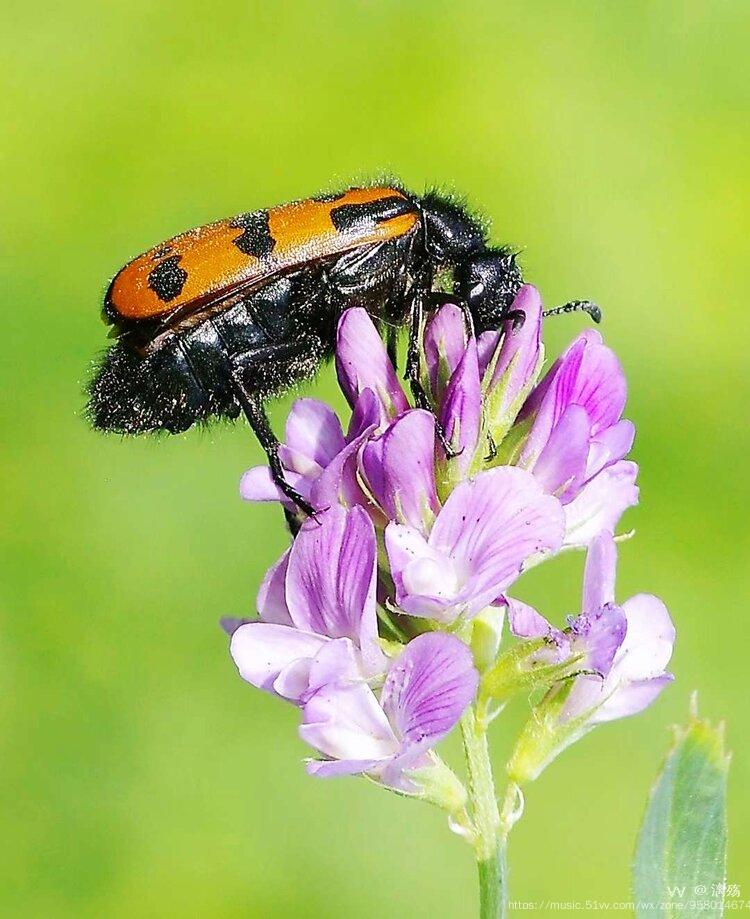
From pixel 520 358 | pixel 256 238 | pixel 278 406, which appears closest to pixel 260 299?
pixel 256 238

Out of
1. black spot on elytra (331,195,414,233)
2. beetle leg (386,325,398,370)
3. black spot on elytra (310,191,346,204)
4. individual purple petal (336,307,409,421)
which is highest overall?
black spot on elytra (310,191,346,204)

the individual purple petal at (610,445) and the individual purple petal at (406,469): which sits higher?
the individual purple petal at (610,445)

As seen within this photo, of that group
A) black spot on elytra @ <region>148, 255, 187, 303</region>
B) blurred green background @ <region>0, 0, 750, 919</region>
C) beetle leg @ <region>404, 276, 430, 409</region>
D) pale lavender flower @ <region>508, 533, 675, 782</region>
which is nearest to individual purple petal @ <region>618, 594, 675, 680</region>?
pale lavender flower @ <region>508, 533, 675, 782</region>

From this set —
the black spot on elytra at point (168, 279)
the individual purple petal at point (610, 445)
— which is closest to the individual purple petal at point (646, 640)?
the individual purple petal at point (610, 445)

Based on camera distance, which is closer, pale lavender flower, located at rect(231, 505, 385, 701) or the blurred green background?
pale lavender flower, located at rect(231, 505, 385, 701)

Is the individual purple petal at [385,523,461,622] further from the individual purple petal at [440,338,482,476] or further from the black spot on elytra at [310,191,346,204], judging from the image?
the black spot on elytra at [310,191,346,204]

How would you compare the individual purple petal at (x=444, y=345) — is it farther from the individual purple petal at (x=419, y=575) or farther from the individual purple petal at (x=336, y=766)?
the individual purple petal at (x=336, y=766)

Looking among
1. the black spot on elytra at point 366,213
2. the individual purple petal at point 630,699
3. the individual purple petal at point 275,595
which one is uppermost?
the black spot on elytra at point 366,213
